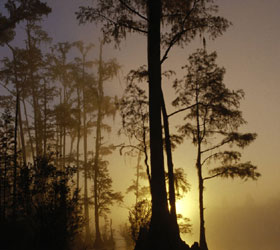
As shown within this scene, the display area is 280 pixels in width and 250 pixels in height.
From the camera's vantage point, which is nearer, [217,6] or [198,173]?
[217,6]

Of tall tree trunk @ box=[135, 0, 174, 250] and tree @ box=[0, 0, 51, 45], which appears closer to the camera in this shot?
tall tree trunk @ box=[135, 0, 174, 250]

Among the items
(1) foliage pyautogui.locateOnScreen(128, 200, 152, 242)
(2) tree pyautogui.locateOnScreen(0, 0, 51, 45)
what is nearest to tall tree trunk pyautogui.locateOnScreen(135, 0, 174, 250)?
(1) foliage pyautogui.locateOnScreen(128, 200, 152, 242)

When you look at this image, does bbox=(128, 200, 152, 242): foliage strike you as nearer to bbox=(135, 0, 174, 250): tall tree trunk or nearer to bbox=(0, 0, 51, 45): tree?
bbox=(135, 0, 174, 250): tall tree trunk

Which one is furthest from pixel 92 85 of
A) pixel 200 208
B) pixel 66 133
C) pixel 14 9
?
pixel 200 208

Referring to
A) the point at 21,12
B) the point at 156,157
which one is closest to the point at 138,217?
the point at 156,157

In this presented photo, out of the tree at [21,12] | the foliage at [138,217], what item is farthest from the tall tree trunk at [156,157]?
the tree at [21,12]

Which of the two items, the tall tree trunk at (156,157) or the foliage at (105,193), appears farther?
the foliage at (105,193)

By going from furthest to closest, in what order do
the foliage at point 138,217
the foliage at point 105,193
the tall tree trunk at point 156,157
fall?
the foliage at point 105,193 < the foliage at point 138,217 < the tall tree trunk at point 156,157

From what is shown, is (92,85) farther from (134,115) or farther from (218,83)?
(218,83)

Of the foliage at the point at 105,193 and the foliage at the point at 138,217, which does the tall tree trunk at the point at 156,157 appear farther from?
the foliage at the point at 105,193

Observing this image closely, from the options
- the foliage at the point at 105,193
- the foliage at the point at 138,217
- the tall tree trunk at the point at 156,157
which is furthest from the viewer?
the foliage at the point at 105,193

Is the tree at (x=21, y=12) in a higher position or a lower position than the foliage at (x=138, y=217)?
higher

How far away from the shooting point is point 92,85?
3012 centimetres

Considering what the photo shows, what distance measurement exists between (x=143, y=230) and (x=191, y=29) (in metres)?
8.05
